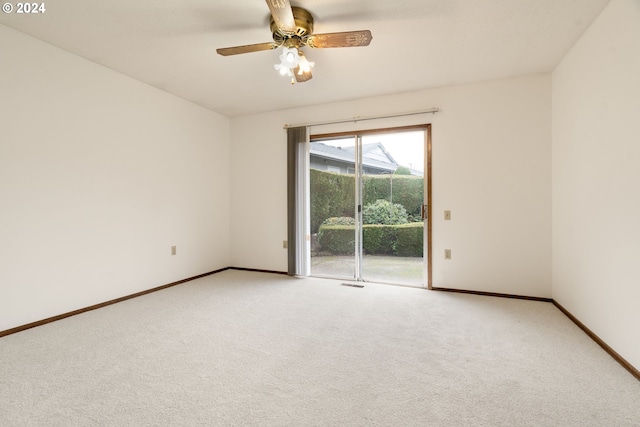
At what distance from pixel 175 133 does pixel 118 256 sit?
1730 millimetres

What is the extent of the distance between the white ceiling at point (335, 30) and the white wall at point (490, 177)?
238mm

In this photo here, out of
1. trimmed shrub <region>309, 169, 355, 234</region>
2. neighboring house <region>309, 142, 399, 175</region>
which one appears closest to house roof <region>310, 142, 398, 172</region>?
neighboring house <region>309, 142, 399, 175</region>

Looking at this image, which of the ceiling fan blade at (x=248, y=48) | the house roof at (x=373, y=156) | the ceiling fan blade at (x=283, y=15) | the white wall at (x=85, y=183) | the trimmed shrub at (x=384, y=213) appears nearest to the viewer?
the ceiling fan blade at (x=283, y=15)

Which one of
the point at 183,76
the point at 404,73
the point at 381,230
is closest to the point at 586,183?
the point at 404,73

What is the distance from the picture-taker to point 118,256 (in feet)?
10.2

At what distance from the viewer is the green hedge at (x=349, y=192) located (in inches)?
154

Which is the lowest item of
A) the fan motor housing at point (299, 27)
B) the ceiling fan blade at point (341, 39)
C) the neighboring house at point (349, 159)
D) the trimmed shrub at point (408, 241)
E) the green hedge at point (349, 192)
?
the trimmed shrub at point (408, 241)

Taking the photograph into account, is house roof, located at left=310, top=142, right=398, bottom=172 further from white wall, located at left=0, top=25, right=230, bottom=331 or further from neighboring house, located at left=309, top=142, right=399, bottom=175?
white wall, located at left=0, top=25, right=230, bottom=331

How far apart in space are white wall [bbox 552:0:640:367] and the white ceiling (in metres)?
0.32

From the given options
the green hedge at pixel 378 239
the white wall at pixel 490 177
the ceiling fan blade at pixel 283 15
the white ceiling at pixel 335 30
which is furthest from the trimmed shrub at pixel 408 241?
the ceiling fan blade at pixel 283 15

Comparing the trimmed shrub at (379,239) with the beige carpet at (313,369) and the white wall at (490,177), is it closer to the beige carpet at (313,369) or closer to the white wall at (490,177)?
the white wall at (490,177)

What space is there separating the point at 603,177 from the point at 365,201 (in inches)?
96.5

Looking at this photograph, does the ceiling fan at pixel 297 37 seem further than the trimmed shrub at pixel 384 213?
No

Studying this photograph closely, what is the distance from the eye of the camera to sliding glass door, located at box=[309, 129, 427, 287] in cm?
388
